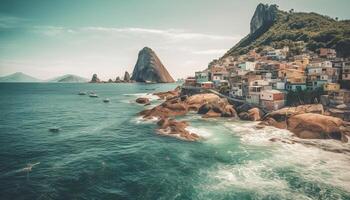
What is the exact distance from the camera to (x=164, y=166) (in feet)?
91.6

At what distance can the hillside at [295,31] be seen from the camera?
95562mm

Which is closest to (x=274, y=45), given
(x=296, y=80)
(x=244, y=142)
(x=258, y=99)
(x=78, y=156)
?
(x=296, y=80)

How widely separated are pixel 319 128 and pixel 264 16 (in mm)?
149715

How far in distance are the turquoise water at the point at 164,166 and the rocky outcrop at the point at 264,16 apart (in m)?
145

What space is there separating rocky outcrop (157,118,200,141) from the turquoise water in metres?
1.83

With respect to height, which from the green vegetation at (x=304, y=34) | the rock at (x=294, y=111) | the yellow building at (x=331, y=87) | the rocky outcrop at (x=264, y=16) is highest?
the rocky outcrop at (x=264, y=16)

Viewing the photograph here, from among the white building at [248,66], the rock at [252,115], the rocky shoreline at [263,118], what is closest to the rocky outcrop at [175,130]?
the rocky shoreline at [263,118]

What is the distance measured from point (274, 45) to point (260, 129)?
314 feet

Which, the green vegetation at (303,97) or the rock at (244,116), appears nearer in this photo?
the rock at (244,116)

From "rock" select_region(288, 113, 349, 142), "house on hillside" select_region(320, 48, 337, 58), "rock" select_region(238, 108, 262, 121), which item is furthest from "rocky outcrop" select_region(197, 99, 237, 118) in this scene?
"house on hillside" select_region(320, 48, 337, 58)

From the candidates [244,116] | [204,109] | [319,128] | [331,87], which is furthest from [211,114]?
[331,87]

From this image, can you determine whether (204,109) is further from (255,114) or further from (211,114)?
(255,114)

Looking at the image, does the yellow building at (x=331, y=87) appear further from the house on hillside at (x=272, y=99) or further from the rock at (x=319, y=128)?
the rock at (x=319, y=128)

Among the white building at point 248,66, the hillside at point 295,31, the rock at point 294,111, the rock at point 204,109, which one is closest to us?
the rock at point 294,111
